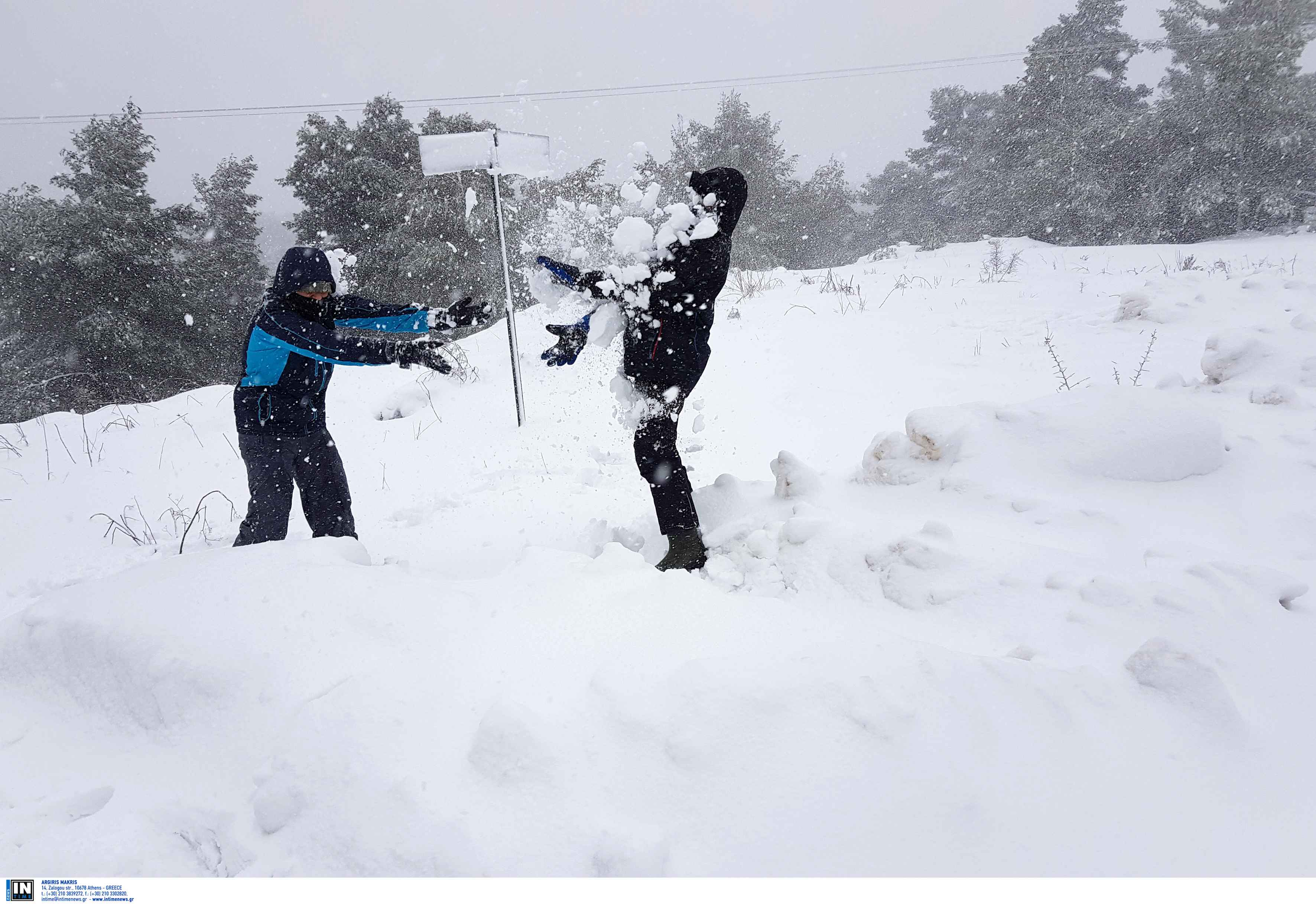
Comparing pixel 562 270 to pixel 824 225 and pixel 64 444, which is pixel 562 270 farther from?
pixel 824 225

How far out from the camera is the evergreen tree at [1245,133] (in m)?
16.5

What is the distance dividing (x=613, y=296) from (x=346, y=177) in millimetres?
21548

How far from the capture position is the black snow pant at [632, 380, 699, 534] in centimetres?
254

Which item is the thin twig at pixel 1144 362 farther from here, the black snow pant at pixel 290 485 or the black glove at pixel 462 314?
the black snow pant at pixel 290 485

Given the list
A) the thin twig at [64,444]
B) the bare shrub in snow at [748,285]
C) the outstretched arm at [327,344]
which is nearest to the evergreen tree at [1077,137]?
the bare shrub in snow at [748,285]

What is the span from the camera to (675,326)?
248 centimetres

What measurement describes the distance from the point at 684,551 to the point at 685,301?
3.47 feet

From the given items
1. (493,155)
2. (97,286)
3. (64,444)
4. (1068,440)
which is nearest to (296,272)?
(493,155)

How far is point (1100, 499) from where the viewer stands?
2586 mm

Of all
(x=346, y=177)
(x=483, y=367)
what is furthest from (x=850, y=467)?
(x=346, y=177)

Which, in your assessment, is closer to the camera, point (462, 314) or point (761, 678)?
point (761, 678)

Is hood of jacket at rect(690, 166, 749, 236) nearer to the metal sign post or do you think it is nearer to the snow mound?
the snow mound

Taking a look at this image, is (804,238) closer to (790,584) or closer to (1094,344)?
(1094,344)

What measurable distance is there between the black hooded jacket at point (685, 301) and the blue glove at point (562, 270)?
10 centimetres
